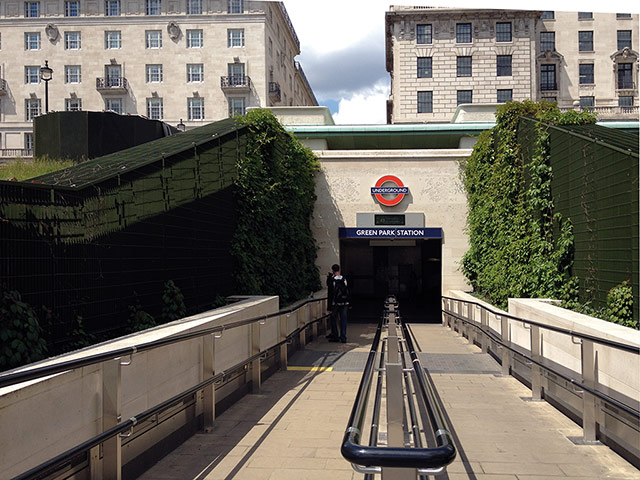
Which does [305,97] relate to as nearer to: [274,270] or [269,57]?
[269,57]

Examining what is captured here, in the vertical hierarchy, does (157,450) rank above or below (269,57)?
below

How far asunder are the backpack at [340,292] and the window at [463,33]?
141 feet

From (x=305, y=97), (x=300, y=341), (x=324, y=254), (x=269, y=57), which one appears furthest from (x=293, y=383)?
(x=305, y=97)

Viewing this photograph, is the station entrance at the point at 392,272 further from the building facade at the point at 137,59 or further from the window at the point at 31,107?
the window at the point at 31,107

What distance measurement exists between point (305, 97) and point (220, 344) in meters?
69.0

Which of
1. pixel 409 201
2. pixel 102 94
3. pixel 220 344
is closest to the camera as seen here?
pixel 220 344

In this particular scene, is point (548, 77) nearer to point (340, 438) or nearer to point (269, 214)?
point (269, 214)

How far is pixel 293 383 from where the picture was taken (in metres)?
8.10

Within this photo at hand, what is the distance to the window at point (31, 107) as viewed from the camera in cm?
4931

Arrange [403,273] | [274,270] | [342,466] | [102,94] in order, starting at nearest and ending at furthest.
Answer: [342,466]
[274,270]
[403,273]
[102,94]

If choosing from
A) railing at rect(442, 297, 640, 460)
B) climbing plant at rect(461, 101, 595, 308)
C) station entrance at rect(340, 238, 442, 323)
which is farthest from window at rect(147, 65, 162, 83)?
railing at rect(442, 297, 640, 460)

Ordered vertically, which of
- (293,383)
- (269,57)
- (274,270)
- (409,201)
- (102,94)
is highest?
(269,57)

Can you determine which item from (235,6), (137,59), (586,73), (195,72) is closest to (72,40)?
(137,59)

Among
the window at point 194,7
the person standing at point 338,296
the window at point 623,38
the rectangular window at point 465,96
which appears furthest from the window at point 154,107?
the window at point 623,38
